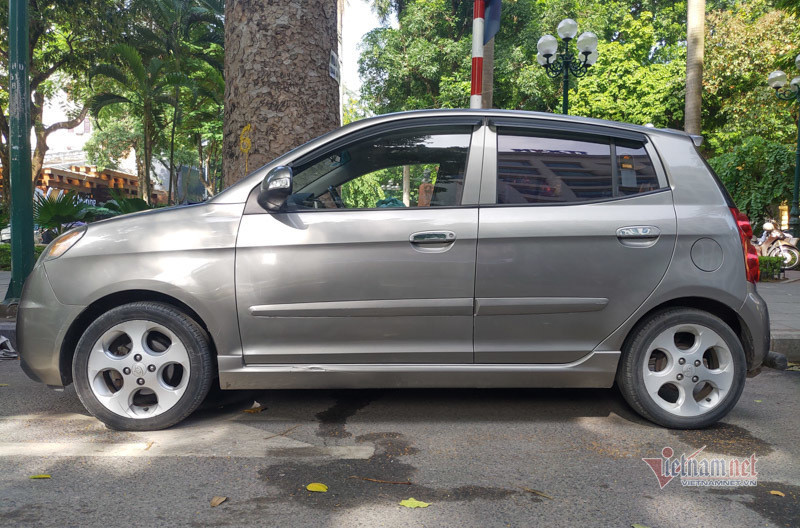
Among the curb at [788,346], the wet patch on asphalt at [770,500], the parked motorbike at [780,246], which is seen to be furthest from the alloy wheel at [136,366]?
the parked motorbike at [780,246]

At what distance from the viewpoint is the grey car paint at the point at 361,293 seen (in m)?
3.44

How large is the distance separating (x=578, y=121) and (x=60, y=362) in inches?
121

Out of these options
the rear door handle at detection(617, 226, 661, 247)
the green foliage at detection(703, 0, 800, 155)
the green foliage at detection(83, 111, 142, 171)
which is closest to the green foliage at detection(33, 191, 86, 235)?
the rear door handle at detection(617, 226, 661, 247)

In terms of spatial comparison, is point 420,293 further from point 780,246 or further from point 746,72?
point 746,72

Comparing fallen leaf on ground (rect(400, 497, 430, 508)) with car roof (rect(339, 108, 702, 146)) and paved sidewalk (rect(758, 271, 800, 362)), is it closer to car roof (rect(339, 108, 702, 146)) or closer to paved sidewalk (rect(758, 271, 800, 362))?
car roof (rect(339, 108, 702, 146))

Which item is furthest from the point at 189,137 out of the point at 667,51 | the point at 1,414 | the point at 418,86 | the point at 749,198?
the point at 1,414

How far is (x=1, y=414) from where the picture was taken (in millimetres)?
3748

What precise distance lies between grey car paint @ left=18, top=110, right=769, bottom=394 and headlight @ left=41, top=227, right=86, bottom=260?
0.14 ft

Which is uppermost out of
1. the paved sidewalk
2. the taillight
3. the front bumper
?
the taillight

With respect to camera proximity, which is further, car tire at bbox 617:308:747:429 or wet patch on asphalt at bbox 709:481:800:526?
car tire at bbox 617:308:747:429

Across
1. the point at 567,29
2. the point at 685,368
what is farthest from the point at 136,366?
the point at 567,29

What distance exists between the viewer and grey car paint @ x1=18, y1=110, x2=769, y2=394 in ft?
11.3

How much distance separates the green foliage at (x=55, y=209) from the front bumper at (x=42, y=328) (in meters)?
6.94

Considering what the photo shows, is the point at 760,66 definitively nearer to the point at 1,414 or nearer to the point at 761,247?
the point at 761,247
